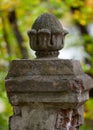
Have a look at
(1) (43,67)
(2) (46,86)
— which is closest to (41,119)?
(2) (46,86)

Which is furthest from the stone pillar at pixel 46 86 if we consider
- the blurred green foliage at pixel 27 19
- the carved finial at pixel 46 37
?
the blurred green foliage at pixel 27 19

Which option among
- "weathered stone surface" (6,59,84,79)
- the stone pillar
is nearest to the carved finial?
the stone pillar

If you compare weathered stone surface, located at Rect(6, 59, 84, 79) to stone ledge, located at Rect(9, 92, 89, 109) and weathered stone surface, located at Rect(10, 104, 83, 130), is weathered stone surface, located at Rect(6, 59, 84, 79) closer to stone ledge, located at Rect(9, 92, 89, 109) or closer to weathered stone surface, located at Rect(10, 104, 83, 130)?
stone ledge, located at Rect(9, 92, 89, 109)

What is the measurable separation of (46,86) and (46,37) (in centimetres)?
47

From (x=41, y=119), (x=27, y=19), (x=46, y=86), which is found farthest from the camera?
(x=27, y=19)

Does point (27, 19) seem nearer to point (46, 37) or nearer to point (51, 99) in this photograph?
point (46, 37)

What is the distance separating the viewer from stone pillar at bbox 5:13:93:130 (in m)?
3.83

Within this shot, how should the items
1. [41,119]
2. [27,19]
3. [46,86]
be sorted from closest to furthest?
[46,86] < [41,119] < [27,19]

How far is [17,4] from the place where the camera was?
8438mm

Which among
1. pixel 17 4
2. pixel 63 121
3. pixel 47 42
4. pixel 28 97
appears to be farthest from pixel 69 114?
pixel 17 4

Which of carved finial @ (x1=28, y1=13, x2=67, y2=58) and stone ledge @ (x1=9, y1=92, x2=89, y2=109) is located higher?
carved finial @ (x1=28, y1=13, x2=67, y2=58)

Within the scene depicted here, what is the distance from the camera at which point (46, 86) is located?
3.82m

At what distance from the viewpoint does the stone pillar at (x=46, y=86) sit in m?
3.83

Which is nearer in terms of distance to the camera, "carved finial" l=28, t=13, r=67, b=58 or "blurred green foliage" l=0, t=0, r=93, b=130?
"carved finial" l=28, t=13, r=67, b=58
